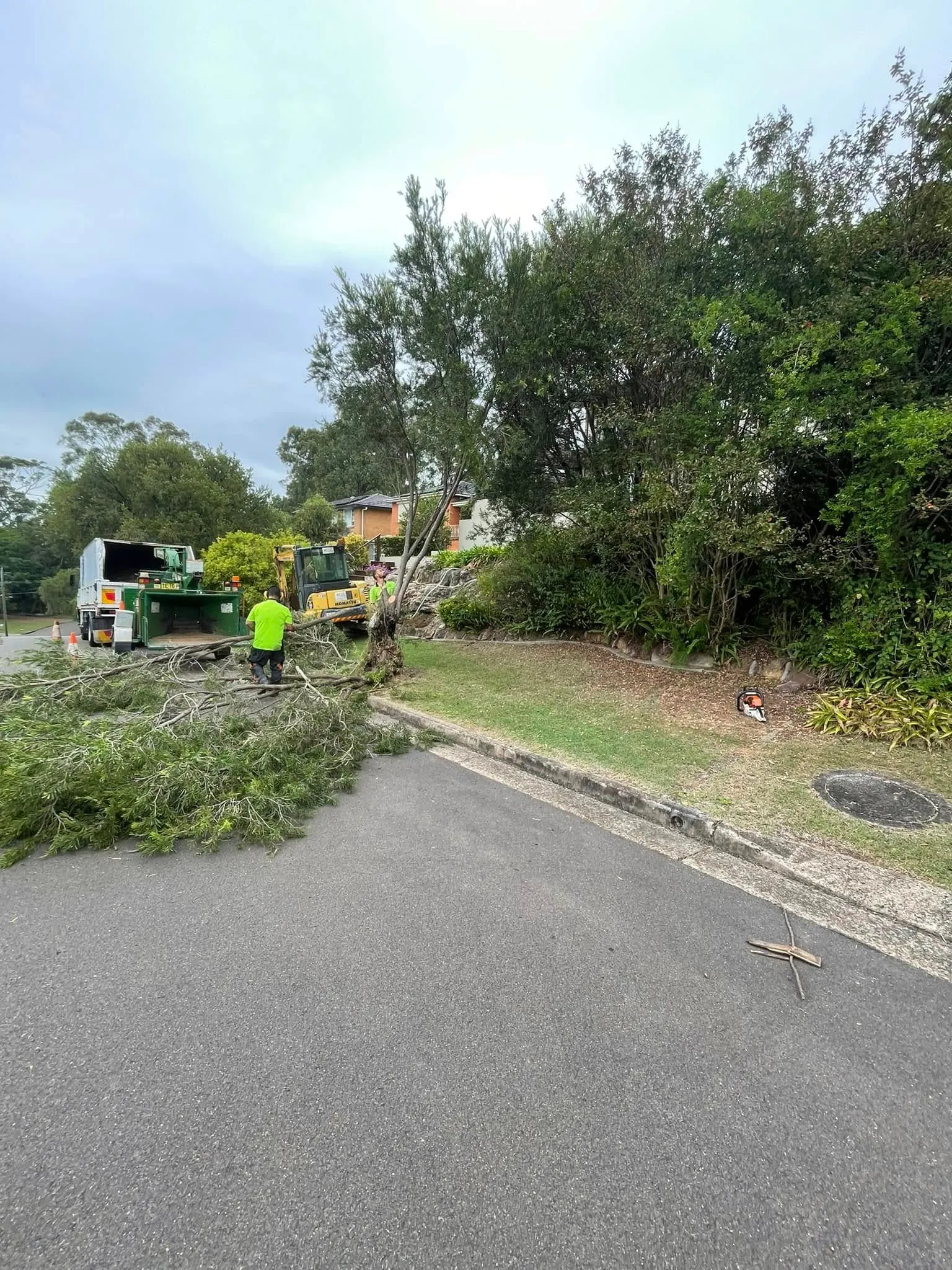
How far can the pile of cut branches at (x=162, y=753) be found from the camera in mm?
3652

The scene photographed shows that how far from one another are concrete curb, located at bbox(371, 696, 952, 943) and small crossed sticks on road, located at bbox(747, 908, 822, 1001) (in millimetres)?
672

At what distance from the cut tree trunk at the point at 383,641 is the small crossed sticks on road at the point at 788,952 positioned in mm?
6784

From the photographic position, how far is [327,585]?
13688mm

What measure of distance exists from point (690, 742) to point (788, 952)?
318 cm

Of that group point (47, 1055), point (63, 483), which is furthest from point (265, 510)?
point (47, 1055)

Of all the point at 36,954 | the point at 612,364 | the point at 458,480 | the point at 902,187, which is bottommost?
the point at 36,954

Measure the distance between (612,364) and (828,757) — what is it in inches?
240

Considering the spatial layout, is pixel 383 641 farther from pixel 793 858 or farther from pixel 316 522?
pixel 316 522

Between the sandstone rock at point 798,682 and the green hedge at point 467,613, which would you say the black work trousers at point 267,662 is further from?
the sandstone rock at point 798,682

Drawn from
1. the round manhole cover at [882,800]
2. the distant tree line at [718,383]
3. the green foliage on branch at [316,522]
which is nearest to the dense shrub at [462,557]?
the distant tree line at [718,383]

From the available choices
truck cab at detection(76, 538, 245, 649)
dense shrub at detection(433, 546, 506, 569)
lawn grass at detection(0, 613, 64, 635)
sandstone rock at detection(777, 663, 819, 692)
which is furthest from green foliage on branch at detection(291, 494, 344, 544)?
sandstone rock at detection(777, 663, 819, 692)

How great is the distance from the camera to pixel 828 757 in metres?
5.18

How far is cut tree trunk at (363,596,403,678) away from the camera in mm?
8867

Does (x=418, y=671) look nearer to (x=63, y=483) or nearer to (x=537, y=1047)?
(x=537, y=1047)
